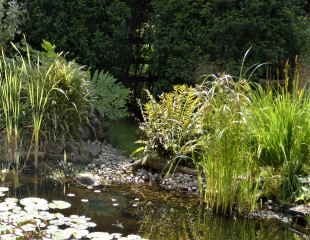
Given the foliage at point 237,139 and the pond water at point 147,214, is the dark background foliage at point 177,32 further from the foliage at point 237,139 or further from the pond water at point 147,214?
the pond water at point 147,214

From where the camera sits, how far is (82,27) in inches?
323

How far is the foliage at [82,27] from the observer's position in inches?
321

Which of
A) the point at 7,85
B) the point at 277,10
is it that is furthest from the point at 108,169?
the point at 277,10

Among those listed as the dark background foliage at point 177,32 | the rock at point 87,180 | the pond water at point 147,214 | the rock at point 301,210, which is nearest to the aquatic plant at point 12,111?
the pond water at point 147,214

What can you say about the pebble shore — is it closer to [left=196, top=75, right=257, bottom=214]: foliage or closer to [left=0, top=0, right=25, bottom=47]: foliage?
[left=196, top=75, right=257, bottom=214]: foliage

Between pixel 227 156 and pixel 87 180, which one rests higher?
pixel 227 156

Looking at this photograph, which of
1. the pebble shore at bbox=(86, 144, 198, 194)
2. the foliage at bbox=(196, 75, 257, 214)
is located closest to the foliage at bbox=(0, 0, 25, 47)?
the pebble shore at bbox=(86, 144, 198, 194)

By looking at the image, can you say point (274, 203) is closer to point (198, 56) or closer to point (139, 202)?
point (139, 202)

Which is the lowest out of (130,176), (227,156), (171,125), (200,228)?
(200,228)

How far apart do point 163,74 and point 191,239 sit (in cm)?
380

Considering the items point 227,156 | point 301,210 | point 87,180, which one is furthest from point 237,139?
point 87,180

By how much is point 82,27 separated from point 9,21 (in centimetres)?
93

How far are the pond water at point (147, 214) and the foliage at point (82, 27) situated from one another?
260cm

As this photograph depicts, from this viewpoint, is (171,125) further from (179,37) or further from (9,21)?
(9,21)
